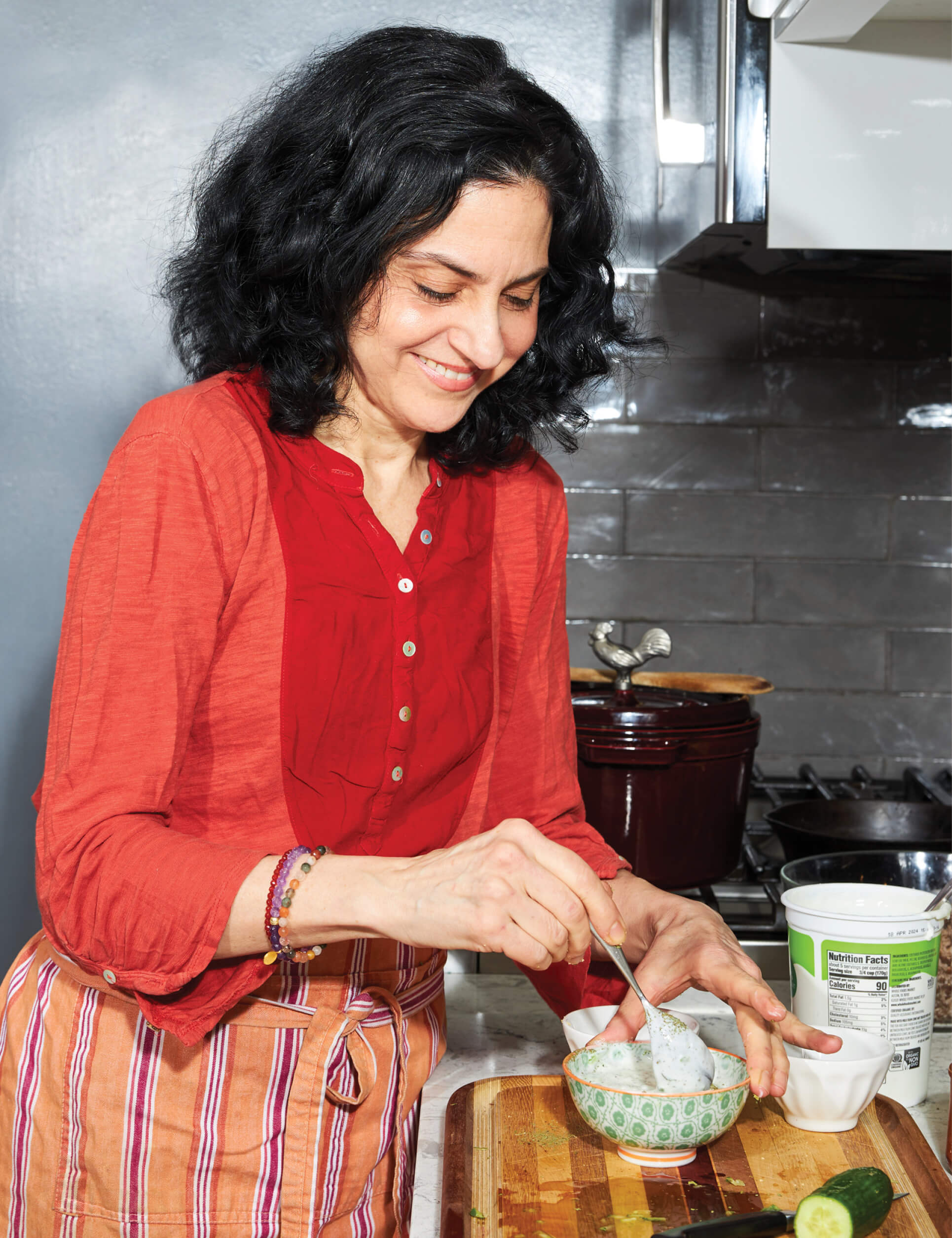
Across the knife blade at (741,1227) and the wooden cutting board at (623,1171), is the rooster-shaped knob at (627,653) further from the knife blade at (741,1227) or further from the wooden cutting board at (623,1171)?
the knife blade at (741,1227)

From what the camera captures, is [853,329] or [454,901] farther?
[853,329]

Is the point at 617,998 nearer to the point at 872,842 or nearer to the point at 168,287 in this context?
the point at 872,842

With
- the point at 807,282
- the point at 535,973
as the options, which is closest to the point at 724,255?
the point at 807,282

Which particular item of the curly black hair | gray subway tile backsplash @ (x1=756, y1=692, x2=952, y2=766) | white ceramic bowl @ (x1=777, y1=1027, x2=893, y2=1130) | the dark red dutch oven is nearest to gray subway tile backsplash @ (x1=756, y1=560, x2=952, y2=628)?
gray subway tile backsplash @ (x1=756, y1=692, x2=952, y2=766)

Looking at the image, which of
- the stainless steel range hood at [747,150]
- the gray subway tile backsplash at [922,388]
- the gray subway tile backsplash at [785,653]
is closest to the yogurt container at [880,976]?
the stainless steel range hood at [747,150]

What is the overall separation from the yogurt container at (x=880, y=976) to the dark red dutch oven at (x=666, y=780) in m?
0.44

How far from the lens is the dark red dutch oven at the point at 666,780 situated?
58.4 inches

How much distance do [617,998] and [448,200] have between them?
712 mm

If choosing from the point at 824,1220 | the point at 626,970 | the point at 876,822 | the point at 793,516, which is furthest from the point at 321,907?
the point at 793,516

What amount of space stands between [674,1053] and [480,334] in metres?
0.58

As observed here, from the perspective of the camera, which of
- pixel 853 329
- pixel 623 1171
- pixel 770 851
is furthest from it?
pixel 853 329

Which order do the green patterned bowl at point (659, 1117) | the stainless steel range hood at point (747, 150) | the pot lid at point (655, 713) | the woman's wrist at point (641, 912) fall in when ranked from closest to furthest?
1. the green patterned bowl at point (659, 1117)
2. the woman's wrist at point (641, 912)
3. the stainless steel range hood at point (747, 150)
4. the pot lid at point (655, 713)

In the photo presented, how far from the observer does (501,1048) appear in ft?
3.91

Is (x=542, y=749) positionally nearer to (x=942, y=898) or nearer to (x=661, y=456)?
(x=942, y=898)
